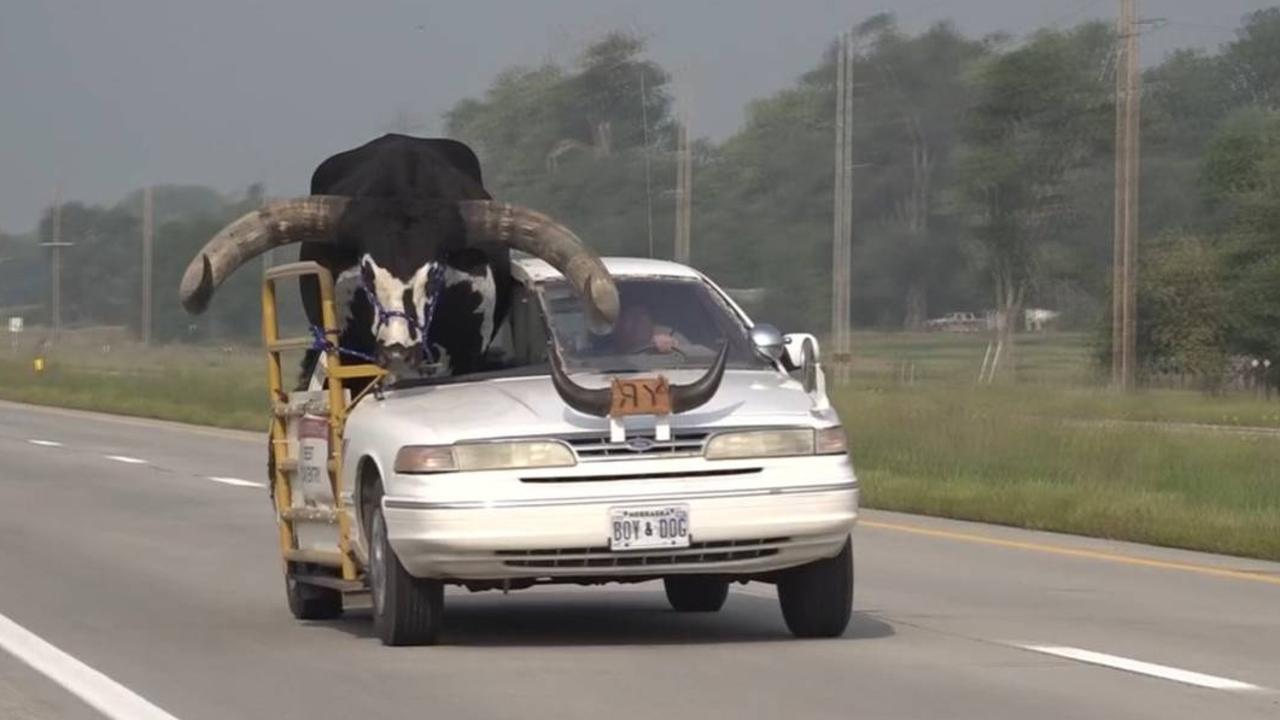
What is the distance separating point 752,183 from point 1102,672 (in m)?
58.6

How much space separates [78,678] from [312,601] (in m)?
2.46

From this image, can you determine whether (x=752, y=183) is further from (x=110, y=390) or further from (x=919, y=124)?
(x=110, y=390)

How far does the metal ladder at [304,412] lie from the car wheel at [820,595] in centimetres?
198

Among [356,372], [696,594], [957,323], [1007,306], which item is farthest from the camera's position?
[1007,306]

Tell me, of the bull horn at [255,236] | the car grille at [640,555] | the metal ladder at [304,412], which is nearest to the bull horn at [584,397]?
the car grille at [640,555]

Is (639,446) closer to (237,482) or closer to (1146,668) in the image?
(1146,668)

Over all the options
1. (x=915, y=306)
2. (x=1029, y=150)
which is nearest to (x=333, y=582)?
(x=915, y=306)

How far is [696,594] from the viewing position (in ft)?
46.8

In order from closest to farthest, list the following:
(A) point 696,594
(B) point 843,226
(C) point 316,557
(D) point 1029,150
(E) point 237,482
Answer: (C) point 316,557 → (A) point 696,594 → (E) point 237,482 → (B) point 843,226 → (D) point 1029,150

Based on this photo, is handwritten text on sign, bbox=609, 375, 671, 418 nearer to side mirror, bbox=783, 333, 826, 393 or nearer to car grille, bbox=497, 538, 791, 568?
car grille, bbox=497, 538, 791, 568

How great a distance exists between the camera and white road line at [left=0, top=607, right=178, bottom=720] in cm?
1062

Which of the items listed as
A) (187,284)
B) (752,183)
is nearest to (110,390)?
(752,183)

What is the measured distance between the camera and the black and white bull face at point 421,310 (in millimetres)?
12812

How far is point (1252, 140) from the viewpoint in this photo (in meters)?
64.2
